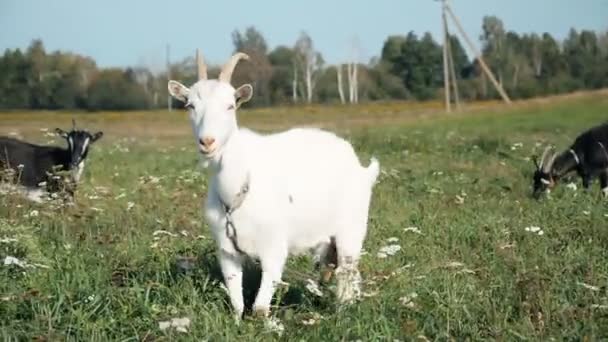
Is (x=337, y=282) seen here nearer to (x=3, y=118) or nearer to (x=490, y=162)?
(x=490, y=162)

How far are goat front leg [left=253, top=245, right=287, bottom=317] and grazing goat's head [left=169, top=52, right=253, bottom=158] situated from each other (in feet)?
2.38

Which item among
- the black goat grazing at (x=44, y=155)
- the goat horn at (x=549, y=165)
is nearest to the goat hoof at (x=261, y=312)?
the black goat grazing at (x=44, y=155)

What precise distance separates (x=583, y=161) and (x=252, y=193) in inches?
463

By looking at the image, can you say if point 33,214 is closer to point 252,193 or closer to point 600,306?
point 252,193

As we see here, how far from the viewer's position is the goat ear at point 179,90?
5.39 m

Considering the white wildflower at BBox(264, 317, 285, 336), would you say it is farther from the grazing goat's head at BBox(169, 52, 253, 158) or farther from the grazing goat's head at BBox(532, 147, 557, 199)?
the grazing goat's head at BBox(532, 147, 557, 199)

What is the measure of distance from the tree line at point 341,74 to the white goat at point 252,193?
48.7m

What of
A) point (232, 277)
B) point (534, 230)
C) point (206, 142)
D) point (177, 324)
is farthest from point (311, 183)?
point (534, 230)

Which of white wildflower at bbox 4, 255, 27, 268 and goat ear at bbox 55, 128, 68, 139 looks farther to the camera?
goat ear at bbox 55, 128, 68, 139

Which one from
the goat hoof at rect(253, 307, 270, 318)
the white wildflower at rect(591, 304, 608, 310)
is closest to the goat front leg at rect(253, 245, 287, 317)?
the goat hoof at rect(253, 307, 270, 318)

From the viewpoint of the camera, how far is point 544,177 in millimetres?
13953

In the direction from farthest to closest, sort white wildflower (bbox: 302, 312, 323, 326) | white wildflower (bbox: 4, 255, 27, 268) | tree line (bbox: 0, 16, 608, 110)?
tree line (bbox: 0, 16, 608, 110) < white wildflower (bbox: 4, 255, 27, 268) < white wildflower (bbox: 302, 312, 323, 326)

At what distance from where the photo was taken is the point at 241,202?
205 inches

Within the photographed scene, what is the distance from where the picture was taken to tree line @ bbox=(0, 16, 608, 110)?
58.0m
